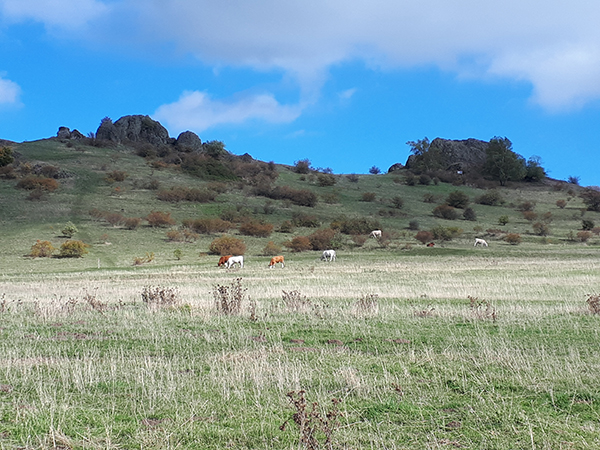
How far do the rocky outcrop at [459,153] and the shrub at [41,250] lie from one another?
369ft

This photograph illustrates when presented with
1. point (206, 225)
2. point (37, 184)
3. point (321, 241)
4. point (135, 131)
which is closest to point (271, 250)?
point (321, 241)

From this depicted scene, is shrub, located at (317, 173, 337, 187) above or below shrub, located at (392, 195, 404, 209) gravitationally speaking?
above

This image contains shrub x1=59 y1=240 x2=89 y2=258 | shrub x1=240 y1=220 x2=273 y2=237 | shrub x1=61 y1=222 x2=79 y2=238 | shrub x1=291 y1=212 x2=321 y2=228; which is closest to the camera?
shrub x1=59 y1=240 x2=89 y2=258

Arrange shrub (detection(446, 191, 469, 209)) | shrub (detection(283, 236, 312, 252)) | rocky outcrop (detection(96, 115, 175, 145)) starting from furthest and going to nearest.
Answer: rocky outcrop (detection(96, 115, 175, 145))
shrub (detection(446, 191, 469, 209))
shrub (detection(283, 236, 312, 252))

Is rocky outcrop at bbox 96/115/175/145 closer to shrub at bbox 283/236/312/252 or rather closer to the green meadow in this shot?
shrub at bbox 283/236/312/252

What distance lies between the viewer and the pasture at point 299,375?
573 cm

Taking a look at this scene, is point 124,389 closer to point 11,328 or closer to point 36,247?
point 11,328

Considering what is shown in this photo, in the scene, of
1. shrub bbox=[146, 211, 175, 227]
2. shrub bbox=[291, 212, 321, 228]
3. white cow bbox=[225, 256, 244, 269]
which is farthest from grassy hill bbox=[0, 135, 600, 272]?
white cow bbox=[225, 256, 244, 269]

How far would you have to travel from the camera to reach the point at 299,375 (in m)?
8.04

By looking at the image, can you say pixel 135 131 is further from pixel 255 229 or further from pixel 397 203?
pixel 255 229

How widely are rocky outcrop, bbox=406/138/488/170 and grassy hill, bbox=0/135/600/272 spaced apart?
2777 cm

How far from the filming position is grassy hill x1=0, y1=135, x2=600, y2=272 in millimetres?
54594

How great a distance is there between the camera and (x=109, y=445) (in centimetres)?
536

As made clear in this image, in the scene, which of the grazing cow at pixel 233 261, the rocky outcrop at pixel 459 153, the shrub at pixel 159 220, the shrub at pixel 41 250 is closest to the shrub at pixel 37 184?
the shrub at pixel 159 220
